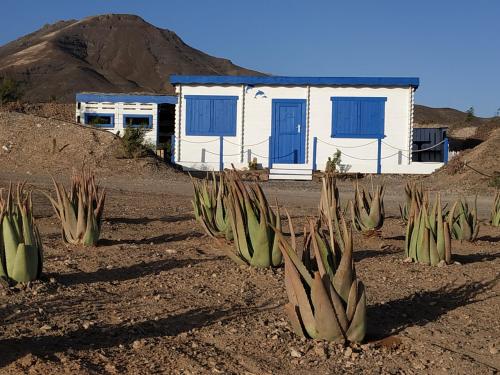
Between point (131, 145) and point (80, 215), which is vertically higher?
point (131, 145)

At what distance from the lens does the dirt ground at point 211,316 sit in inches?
145

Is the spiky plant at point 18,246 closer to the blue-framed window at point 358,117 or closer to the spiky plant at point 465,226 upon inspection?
the spiky plant at point 465,226

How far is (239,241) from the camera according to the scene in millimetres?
6039

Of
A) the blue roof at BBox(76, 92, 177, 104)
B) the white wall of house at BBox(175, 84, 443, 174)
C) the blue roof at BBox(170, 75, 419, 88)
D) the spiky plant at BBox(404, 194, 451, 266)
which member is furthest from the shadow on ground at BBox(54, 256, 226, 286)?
the blue roof at BBox(76, 92, 177, 104)

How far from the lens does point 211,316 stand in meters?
4.57

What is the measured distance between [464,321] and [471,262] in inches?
99.9

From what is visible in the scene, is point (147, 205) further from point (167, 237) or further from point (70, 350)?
point (70, 350)

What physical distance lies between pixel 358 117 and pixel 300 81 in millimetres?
2311

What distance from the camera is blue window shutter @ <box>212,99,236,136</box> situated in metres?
25.2

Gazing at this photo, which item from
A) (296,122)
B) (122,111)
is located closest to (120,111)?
(122,111)

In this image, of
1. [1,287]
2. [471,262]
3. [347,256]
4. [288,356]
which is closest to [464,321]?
[347,256]

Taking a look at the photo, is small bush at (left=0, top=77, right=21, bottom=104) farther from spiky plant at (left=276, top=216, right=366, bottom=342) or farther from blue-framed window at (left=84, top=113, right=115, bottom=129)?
spiky plant at (left=276, top=216, right=366, bottom=342)

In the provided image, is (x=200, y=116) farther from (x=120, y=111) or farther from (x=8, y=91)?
(x=8, y=91)

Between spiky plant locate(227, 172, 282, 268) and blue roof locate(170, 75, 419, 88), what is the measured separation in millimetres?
18823
